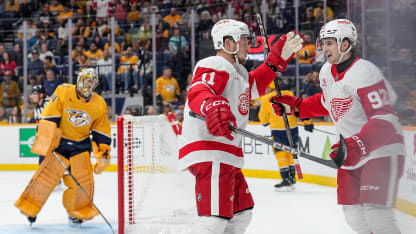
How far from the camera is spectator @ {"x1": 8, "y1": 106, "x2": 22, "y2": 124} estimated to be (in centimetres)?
865

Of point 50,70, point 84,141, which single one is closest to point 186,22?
point 50,70

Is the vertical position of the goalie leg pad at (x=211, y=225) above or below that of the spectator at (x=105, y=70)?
below

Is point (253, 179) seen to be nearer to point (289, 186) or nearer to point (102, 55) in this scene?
point (289, 186)

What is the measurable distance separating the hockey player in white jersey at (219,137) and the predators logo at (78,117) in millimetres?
1997

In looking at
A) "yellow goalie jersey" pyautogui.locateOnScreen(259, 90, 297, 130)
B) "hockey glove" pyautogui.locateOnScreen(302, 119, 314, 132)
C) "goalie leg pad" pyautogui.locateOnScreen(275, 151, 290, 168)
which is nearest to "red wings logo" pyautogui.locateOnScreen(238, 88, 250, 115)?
"yellow goalie jersey" pyautogui.locateOnScreen(259, 90, 297, 130)

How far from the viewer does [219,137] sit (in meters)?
2.51

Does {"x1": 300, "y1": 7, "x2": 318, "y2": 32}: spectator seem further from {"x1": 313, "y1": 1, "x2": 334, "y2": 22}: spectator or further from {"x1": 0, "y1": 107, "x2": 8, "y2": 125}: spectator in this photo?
{"x1": 0, "y1": 107, "x2": 8, "y2": 125}: spectator

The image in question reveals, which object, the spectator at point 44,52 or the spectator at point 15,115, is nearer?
the spectator at point 15,115

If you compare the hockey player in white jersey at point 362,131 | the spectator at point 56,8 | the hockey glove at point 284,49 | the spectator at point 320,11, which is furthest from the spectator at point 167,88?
the hockey player in white jersey at point 362,131

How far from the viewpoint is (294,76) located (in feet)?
23.6

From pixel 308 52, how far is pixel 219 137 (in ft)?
15.5

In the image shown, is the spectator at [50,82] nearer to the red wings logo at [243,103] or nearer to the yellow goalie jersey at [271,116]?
the yellow goalie jersey at [271,116]

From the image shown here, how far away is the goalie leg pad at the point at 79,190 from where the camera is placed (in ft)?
14.2

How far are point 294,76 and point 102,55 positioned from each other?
3126 millimetres
